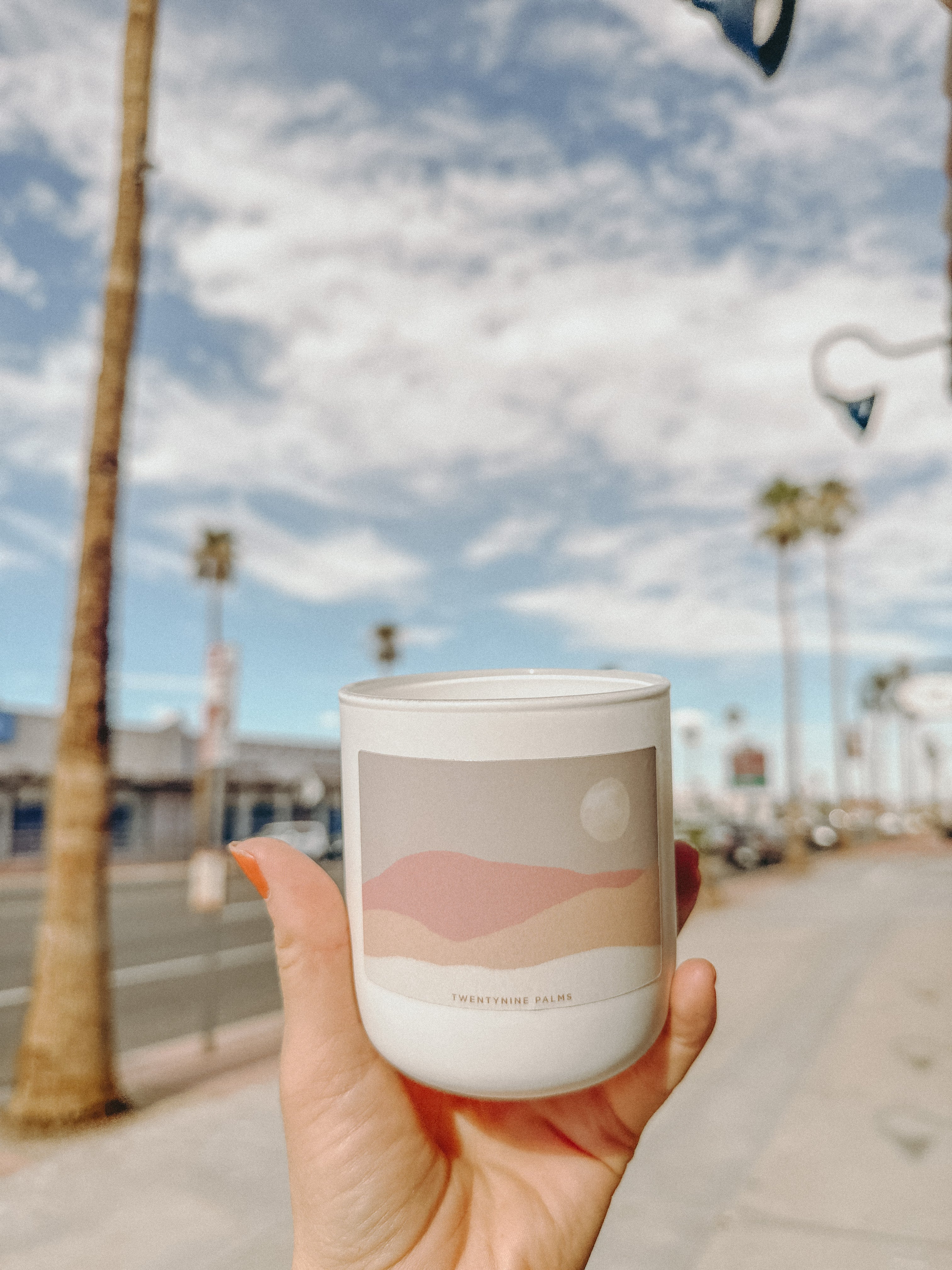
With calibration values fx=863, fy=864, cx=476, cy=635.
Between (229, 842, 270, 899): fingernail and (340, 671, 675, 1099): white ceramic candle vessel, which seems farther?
(229, 842, 270, 899): fingernail

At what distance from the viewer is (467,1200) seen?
5.39 feet

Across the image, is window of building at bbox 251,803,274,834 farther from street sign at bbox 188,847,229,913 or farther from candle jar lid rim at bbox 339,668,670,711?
candle jar lid rim at bbox 339,668,670,711

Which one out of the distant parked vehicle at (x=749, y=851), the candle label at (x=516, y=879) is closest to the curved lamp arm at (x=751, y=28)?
the candle label at (x=516, y=879)

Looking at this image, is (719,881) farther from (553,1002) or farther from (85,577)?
(553,1002)

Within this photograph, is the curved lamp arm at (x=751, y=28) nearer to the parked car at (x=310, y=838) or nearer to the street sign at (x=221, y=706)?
the street sign at (x=221, y=706)

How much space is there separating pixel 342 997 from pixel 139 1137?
5.23 m

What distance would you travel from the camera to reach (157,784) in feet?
111

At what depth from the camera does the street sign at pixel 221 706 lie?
698cm

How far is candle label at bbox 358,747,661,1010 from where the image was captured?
122cm

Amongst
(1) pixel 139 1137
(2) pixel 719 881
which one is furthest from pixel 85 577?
(2) pixel 719 881

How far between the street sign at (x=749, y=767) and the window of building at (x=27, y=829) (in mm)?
24137

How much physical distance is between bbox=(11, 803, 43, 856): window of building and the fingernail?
108 feet

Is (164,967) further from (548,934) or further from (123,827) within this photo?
(123,827)

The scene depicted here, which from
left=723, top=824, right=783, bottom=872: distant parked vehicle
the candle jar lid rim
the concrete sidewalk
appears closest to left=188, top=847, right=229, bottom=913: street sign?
the concrete sidewalk
